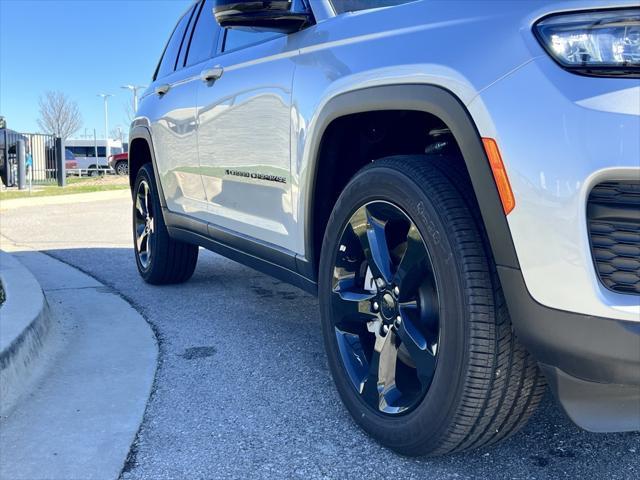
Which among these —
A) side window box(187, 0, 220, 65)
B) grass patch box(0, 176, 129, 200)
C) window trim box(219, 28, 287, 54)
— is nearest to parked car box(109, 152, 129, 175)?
grass patch box(0, 176, 129, 200)

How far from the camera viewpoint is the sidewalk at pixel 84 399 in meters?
2.30

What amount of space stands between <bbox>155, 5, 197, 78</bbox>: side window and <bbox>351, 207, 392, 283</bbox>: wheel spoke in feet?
9.72

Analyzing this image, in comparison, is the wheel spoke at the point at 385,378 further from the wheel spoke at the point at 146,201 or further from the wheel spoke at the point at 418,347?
the wheel spoke at the point at 146,201

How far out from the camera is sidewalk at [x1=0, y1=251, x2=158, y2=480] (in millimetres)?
2303

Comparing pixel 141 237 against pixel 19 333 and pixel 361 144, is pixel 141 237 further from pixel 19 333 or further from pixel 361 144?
pixel 361 144

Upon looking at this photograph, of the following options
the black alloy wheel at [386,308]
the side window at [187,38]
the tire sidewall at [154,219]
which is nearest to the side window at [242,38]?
the side window at [187,38]

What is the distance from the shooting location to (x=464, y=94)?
1.79m

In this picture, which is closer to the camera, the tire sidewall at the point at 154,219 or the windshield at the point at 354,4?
the windshield at the point at 354,4

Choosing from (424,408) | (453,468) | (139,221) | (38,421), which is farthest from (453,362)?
(139,221)

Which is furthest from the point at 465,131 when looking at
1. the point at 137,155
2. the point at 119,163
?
the point at 119,163

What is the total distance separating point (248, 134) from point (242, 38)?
0.68 metres

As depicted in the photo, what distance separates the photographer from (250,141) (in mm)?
3117

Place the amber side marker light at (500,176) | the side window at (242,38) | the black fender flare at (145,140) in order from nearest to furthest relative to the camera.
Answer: the amber side marker light at (500,176), the side window at (242,38), the black fender flare at (145,140)

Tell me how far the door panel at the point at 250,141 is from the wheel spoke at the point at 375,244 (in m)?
0.60
